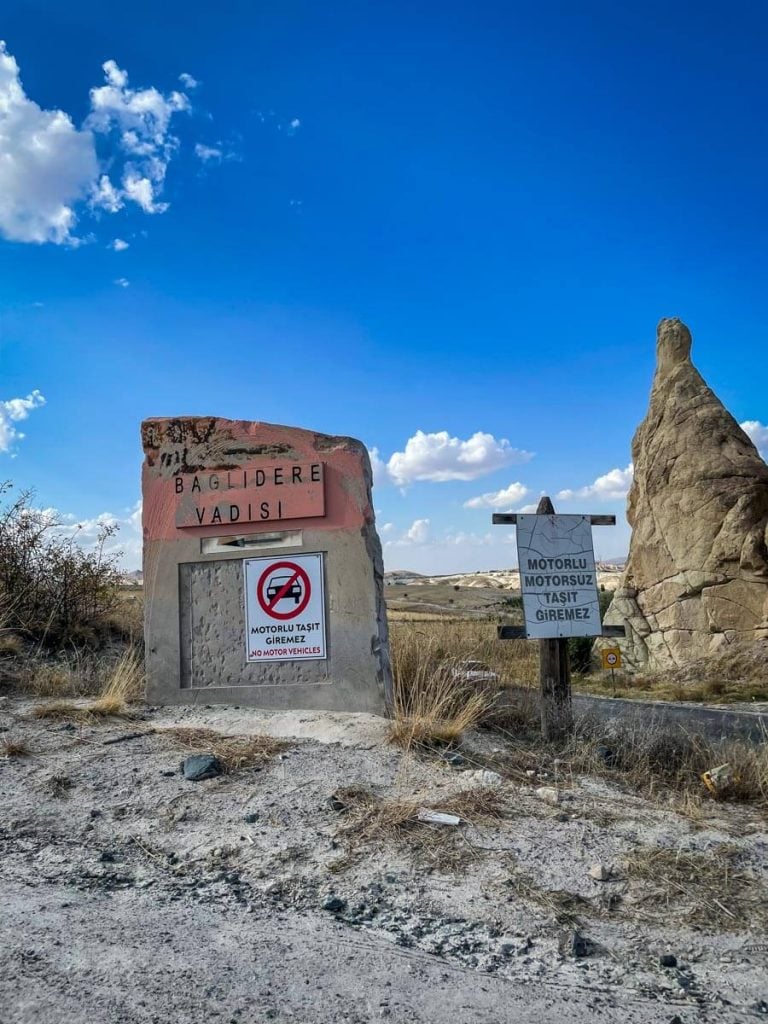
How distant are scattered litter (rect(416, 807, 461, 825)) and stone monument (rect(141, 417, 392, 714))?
2.21 m

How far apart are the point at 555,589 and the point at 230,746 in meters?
3.08

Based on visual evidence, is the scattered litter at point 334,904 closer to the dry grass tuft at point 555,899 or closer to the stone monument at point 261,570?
the dry grass tuft at point 555,899

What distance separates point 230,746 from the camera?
591cm

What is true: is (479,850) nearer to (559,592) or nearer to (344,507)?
(559,592)

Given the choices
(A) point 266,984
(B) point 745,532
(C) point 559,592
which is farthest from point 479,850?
(B) point 745,532

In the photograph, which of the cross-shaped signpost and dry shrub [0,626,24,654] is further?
dry shrub [0,626,24,654]

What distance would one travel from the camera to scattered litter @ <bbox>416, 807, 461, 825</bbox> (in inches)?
177

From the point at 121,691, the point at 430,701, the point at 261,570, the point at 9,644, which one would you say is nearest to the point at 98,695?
the point at 121,691

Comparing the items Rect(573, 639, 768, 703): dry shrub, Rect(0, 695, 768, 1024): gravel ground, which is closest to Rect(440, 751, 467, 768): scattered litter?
Rect(0, 695, 768, 1024): gravel ground

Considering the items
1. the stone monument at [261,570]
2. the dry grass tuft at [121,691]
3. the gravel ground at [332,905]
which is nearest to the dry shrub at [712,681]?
the stone monument at [261,570]

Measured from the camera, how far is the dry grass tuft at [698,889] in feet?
11.7

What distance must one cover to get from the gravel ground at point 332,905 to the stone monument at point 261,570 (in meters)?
1.42

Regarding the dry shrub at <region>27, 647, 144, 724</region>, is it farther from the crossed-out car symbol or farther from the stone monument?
the crossed-out car symbol

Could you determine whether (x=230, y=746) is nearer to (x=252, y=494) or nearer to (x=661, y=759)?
(x=252, y=494)
